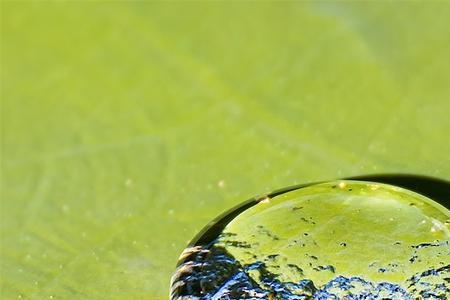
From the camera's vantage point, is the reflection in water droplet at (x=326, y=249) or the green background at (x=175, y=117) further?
the green background at (x=175, y=117)

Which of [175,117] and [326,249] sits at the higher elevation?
[175,117]

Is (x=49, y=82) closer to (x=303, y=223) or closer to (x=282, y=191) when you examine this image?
(x=282, y=191)

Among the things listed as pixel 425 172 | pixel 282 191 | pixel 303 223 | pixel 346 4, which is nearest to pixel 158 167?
pixel 282 191

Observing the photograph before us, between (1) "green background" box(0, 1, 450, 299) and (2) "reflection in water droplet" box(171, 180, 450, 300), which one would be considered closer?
(2) "reflection in water droplet" box(171, 180, 450, 300)

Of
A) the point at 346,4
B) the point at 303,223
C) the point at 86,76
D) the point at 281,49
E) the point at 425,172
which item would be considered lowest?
the point at 303,223
